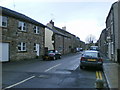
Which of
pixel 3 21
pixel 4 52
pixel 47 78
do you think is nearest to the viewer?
pixel 47 78

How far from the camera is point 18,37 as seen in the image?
2405 centimetres

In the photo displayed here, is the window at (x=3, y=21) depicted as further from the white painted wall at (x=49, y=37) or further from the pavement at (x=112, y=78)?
the white painted wall at (x=49, y=37)

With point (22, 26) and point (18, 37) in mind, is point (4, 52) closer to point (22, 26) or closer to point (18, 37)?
point (18, 37)

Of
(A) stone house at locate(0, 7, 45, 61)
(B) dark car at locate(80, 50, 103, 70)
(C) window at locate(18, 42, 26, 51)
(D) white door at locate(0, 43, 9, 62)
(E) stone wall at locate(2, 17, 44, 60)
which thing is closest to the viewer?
(B) dark car at locate(80, 50, 103, 70)

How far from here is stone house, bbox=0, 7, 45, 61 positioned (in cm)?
2116

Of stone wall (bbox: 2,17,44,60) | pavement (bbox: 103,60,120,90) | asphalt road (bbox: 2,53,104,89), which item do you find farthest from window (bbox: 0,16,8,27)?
pavement (bbox: 103,60,120,90)

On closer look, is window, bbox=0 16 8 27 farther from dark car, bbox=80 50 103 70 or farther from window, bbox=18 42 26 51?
dark car, bbox=80 50 103 70

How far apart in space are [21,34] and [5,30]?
3.72 m

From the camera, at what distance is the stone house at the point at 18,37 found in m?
21.2

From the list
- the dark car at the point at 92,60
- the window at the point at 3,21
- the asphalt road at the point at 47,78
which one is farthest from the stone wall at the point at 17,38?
the dark car at the point at 92,60

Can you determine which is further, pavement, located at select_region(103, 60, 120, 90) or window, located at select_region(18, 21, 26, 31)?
window, located at select_region(18, 21, 26, 31)

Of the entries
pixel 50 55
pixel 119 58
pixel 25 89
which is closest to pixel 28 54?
pixel 50 55

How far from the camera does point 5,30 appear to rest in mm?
21359

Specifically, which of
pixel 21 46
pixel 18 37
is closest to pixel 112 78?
pixel 18 37
